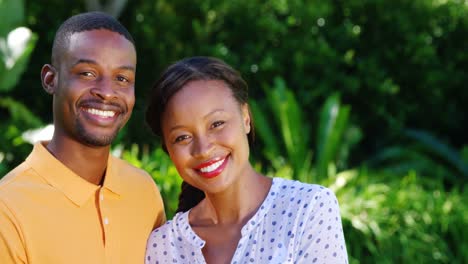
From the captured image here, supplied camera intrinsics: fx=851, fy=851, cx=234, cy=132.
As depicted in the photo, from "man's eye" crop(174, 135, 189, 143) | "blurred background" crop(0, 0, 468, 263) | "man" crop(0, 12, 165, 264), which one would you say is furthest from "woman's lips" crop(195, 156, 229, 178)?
Result: "blurred background" crop(0, 0, 468, 263)

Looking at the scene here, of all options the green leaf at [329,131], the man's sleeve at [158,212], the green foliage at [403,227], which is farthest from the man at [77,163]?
the green leaf at [329,131]

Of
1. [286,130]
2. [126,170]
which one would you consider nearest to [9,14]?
[286,130]

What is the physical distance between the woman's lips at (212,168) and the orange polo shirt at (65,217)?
1.23 ft

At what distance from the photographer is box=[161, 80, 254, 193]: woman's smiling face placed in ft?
11.3

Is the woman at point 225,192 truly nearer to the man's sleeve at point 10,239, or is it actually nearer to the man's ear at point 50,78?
the man's ear at point 50,78

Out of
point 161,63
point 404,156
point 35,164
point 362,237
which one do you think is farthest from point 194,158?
point 404,156

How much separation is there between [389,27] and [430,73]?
0.81 m

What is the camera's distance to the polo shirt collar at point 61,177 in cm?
333

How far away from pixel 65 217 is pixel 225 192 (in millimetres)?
696

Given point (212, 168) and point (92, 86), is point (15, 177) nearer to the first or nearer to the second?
point (92, 86)

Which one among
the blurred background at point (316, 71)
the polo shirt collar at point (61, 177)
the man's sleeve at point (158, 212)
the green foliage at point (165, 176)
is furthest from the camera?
the blurred background at point (316, 71)

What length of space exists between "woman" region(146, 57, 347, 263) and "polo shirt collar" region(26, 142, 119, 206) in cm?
40

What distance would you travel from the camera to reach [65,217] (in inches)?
129

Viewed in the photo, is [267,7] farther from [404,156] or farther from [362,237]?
[362,237]
